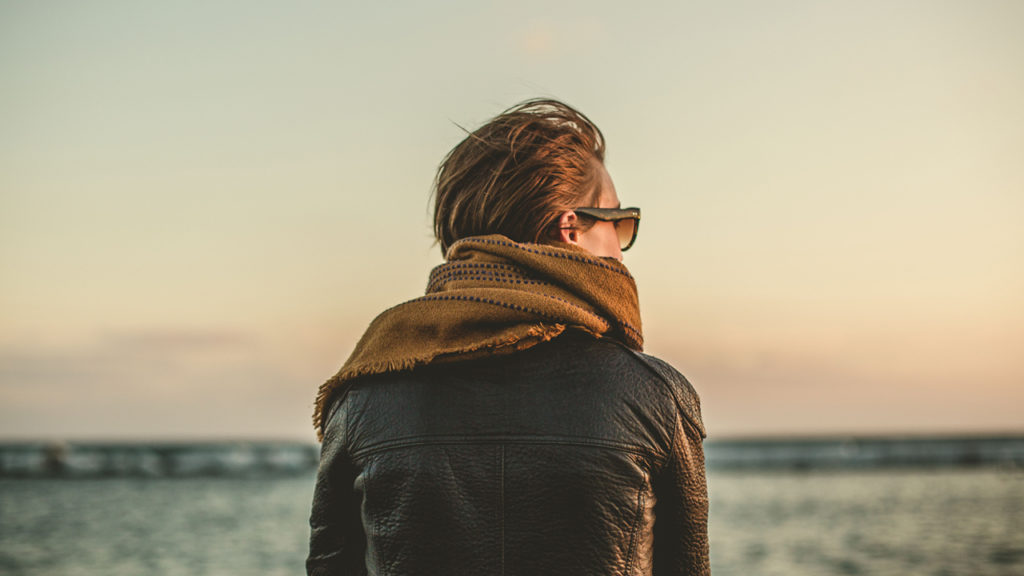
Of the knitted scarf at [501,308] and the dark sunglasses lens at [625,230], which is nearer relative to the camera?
the knitted scarf at [501,308]

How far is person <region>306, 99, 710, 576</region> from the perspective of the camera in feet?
4.87

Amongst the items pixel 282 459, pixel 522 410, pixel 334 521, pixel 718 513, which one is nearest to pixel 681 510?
pixel 522 410

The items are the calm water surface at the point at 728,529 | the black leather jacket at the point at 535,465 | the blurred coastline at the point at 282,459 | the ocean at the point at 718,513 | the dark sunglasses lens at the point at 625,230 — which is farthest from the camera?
the blurred coastline at the point at 282,459

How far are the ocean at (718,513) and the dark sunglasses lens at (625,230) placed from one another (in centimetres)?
1017

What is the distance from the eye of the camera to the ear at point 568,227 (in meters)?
1.64

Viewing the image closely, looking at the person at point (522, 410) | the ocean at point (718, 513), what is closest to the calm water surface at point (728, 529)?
the ocean at point (718, 513)

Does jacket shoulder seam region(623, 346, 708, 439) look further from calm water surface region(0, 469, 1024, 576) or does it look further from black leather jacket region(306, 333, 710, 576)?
calm water surface region(0, 469, 1024, 576)

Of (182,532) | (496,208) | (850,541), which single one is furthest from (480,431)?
(182,532)

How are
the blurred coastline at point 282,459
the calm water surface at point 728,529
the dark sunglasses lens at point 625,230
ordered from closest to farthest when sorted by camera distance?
the dark sunglasses lens at point 625,230
the calm water surface at point 728,529
the blurred coastline at point 282,459

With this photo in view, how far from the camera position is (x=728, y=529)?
604 inches

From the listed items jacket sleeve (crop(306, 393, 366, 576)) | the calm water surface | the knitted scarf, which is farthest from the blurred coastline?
the knitted scarf

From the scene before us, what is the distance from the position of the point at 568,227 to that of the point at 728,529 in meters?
14.9

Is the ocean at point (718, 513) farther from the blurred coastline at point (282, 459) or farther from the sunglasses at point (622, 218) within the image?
the sunglasses at point (622, 218)

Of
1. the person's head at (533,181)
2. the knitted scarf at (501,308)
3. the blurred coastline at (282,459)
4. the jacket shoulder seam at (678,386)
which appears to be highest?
the person's head at (533,181)
